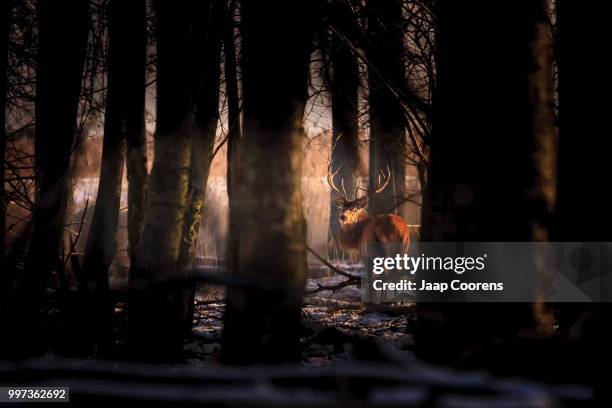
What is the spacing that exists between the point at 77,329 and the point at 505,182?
332cm

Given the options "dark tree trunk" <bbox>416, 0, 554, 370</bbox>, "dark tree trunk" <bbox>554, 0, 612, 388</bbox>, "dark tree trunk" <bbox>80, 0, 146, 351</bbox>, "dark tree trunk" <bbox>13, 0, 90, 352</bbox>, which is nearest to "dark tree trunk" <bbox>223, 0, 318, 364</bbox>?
"dark tree trunk" <bbox>416, 0, 554, 370</bbox>

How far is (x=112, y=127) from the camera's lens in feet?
17.6

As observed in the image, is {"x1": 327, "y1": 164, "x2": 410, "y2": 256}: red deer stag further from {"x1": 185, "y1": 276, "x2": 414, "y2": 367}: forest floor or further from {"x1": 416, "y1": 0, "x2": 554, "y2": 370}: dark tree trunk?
{"x1": 416, "y1": 0, "x2": 554, "y2": 370}: dark tree trunk

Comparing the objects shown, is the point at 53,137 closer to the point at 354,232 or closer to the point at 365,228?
the point at 365,228

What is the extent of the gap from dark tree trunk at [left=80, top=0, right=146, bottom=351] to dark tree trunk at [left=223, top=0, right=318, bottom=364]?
1.79 metres

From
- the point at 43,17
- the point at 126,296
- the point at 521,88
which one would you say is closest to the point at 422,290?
the point at 521,88

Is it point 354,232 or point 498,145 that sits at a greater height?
point 498,145

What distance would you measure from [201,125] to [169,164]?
6.37 ft

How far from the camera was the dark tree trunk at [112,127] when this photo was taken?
14.1 ft

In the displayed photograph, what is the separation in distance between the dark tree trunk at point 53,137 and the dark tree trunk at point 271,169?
7.41 ft

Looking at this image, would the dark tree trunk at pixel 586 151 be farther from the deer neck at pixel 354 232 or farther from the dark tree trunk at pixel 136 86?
the deer neck at pixel 354 232

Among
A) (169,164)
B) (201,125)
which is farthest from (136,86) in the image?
(201,125)

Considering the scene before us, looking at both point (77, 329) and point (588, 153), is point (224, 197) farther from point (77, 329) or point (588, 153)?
point (588, 153)

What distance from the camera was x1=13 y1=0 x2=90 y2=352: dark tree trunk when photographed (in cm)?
435
